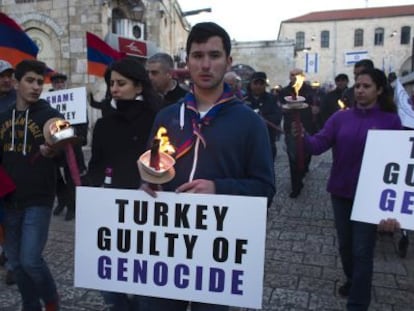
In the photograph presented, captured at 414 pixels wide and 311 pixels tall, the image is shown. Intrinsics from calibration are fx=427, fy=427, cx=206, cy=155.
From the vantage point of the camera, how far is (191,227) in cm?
202

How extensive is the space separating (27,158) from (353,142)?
247cm

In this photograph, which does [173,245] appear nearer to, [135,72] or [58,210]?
[135,72]

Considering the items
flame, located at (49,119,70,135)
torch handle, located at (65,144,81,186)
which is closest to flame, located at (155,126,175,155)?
torch handle, located at (65,144,81,186)

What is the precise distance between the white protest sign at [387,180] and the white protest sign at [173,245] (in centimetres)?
116

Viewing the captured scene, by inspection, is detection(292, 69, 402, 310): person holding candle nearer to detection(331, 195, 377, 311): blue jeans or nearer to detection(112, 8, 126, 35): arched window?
detection(331, 195, 377, 311): blue jeans

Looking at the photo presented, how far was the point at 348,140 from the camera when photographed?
3412mm

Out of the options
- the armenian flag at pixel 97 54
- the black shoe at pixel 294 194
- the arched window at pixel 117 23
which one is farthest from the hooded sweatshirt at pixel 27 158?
the arched window at pixel 117 23

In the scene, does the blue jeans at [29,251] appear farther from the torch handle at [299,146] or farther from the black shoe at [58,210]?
the black shoe at [58,210]

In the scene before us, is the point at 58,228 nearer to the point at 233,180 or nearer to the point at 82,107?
the point at 82,107

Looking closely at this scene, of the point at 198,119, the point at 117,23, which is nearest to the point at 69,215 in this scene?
the point at 198,119

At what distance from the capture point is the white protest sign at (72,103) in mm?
5812

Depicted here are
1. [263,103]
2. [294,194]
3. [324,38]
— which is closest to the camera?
[263,103]

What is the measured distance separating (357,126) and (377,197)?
804 millimetres

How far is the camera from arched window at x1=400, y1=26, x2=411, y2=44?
6594cm
